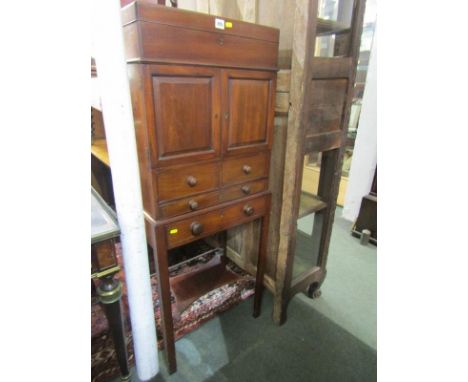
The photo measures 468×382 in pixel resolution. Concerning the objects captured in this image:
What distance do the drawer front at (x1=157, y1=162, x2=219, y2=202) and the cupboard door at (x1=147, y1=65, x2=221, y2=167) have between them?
4 cm

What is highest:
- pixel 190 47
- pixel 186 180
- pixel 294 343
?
pixel 190 47

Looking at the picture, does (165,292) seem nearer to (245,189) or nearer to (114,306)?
(114,306)

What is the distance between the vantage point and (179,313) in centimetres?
152

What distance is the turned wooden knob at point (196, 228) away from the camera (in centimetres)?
112

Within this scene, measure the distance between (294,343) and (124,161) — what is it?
1.30 metres

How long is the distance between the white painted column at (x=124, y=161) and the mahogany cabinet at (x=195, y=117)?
2.1 inches

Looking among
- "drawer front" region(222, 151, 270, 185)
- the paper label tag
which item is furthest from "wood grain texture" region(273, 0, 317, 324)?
the paper label tag

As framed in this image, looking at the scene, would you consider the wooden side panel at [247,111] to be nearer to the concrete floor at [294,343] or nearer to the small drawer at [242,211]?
the small drawer at [242,211]

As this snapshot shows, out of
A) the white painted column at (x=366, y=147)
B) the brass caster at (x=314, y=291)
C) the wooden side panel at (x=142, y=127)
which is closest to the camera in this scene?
the wooden side panel at (x=142, y=127)

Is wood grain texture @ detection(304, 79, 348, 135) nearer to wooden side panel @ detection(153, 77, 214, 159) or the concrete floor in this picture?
wooden side panel @ detection(153, 77, 214, 159)

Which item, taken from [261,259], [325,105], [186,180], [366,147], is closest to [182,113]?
[186,180]

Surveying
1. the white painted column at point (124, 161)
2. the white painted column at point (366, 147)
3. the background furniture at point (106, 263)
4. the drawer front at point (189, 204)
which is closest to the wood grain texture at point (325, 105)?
the drawer front at point (189, 204)
